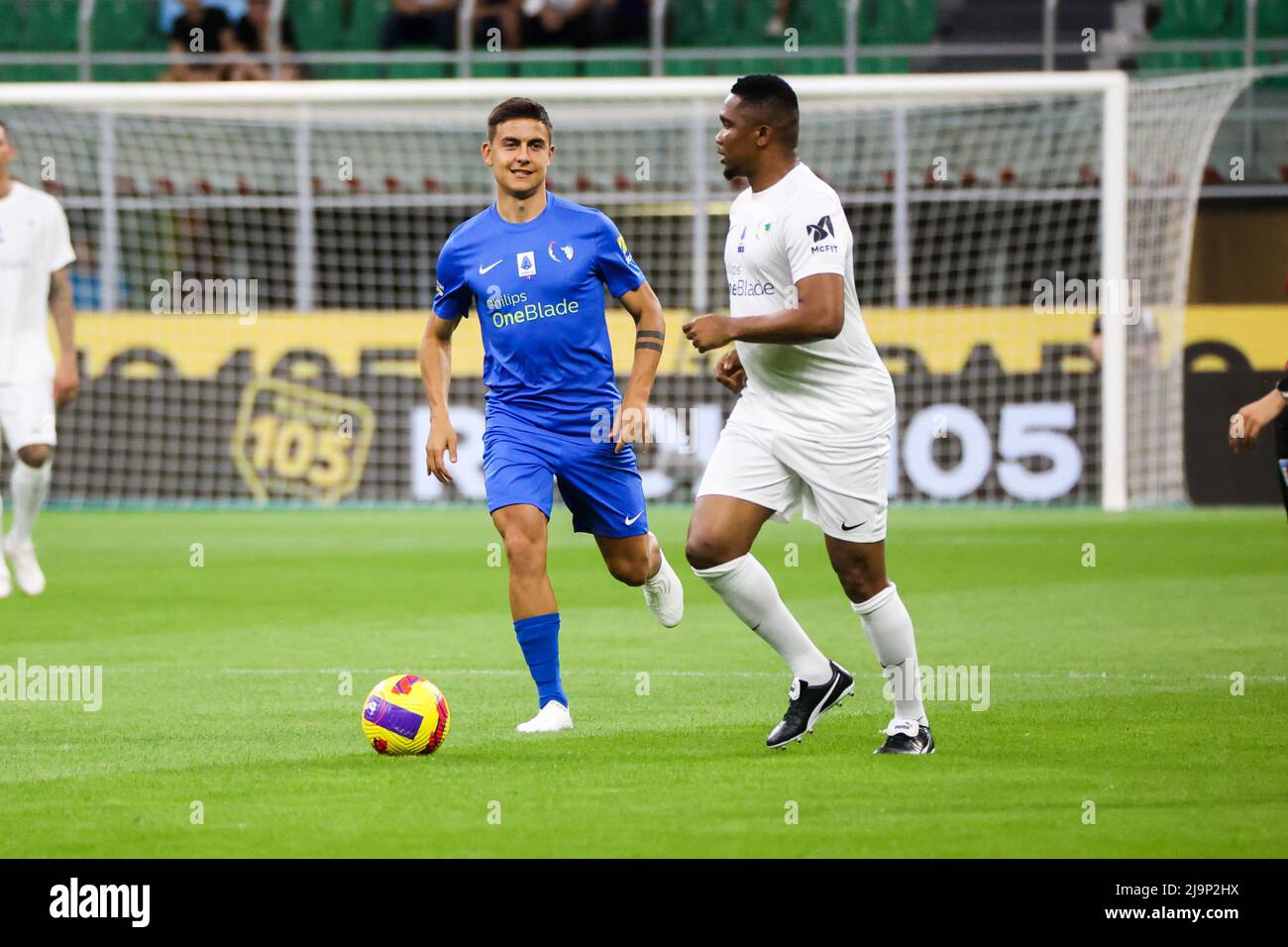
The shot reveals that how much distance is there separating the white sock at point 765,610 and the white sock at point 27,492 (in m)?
Result: 6.12

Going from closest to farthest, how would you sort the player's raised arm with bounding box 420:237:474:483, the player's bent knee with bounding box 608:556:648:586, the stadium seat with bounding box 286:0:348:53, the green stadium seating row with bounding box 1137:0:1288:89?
1. the player's raised arm with bounding box 420:237:474:483
2. the player's bent knee with bounding box 608:556:648:586
3. the green stadium seating row with bounding box 1137:0:1288:89
4. the stadium seat with bounding box 286:0:348:53

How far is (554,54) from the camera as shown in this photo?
851 inches

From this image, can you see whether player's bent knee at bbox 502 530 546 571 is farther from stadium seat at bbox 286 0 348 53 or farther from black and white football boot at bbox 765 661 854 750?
stadium seat at bbox 286 0 348 53

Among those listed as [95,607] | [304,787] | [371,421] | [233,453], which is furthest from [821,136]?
[304,787]

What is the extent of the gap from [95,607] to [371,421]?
7.66 m

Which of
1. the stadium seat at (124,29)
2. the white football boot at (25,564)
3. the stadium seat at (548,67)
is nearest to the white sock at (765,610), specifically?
the white football boot at (25,564)

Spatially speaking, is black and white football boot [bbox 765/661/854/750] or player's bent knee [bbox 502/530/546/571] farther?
player's bent knee [bbox 502/530/546/571]

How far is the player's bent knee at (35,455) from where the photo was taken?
1123cm

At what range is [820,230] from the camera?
20.5 ft

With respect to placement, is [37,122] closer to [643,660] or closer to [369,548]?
[369,548]

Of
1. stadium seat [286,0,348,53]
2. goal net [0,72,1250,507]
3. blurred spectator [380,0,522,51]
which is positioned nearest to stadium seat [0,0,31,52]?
stadium seat [286,0,348,53]

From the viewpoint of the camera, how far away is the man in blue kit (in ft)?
23.0

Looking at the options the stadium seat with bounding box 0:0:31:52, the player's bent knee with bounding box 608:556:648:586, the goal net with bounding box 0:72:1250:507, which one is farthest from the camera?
the stadium seat with bounding box 0:0:31:52

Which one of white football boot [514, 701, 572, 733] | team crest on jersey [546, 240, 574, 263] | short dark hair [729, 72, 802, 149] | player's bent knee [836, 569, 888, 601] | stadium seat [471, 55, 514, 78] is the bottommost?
white football boot [514, 701, 572, 733]
